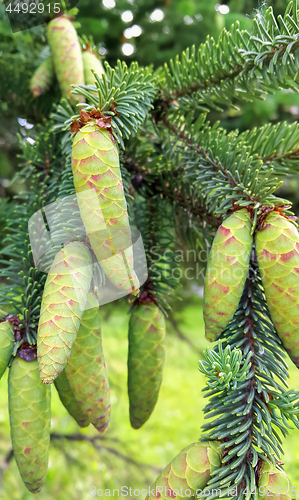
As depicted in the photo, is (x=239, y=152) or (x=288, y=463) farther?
(x=288, y=463)

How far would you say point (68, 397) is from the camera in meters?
0.50

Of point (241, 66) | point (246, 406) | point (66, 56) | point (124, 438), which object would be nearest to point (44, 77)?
point (66, 56)

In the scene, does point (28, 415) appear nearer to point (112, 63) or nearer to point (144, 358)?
point (144, 358)

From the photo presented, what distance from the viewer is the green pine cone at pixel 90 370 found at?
43 cm

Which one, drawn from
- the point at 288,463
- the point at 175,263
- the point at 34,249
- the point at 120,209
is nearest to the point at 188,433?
the point at 288,463

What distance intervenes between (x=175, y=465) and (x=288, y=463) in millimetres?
784

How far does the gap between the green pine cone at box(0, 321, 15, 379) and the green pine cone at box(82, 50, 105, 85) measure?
15.3 inches

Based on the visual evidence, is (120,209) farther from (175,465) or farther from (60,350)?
(175,465)

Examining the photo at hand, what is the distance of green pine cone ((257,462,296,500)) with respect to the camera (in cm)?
37

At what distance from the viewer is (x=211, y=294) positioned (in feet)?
1.32

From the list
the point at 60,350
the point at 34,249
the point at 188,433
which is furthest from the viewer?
the point at 188,433

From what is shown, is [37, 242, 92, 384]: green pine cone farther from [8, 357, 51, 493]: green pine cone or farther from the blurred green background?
Result: the blurred green background

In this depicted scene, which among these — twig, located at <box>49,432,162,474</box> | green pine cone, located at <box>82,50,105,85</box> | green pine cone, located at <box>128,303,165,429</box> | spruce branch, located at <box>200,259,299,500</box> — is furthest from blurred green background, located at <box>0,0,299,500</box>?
spruce branch, located at <box>200,259,299,500</box>

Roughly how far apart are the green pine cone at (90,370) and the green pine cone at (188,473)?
0.10m
